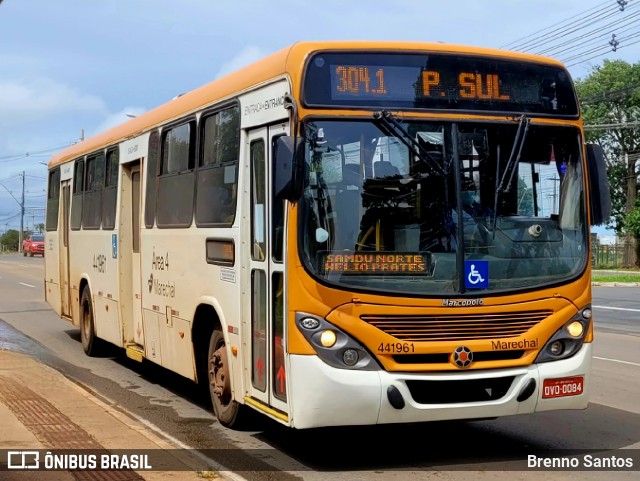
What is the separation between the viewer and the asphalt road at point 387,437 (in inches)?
277

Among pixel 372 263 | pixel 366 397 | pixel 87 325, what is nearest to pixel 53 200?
pixel 87 325

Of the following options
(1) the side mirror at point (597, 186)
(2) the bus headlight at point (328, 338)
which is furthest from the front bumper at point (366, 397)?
(1) the side mirror at point (597, 186)

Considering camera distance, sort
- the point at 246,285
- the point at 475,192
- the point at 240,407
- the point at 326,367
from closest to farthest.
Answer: the point at 326,367 < the point at 475,192 < the point at 246,285 < the point at 240,407

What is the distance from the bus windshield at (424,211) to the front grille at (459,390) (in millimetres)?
663

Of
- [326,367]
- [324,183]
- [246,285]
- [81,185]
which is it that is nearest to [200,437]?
[246,285]

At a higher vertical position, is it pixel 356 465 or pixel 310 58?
pixel 310 58

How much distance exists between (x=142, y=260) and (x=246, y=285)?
354cm

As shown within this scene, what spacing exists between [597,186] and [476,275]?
4.60ft

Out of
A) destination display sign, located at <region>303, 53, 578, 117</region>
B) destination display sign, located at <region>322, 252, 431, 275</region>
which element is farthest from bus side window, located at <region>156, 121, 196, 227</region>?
destination display sign, located at <region>322, 252, 431, 275</region>

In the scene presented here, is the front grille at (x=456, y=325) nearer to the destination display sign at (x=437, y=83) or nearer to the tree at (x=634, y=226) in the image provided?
the destination display sign at (x=437, y=83)

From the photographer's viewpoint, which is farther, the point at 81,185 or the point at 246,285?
the point at 81,185

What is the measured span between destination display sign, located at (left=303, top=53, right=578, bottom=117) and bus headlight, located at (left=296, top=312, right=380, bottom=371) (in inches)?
65.6

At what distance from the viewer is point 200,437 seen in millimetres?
8352

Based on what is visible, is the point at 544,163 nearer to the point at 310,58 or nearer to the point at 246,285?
the point at 310,58
